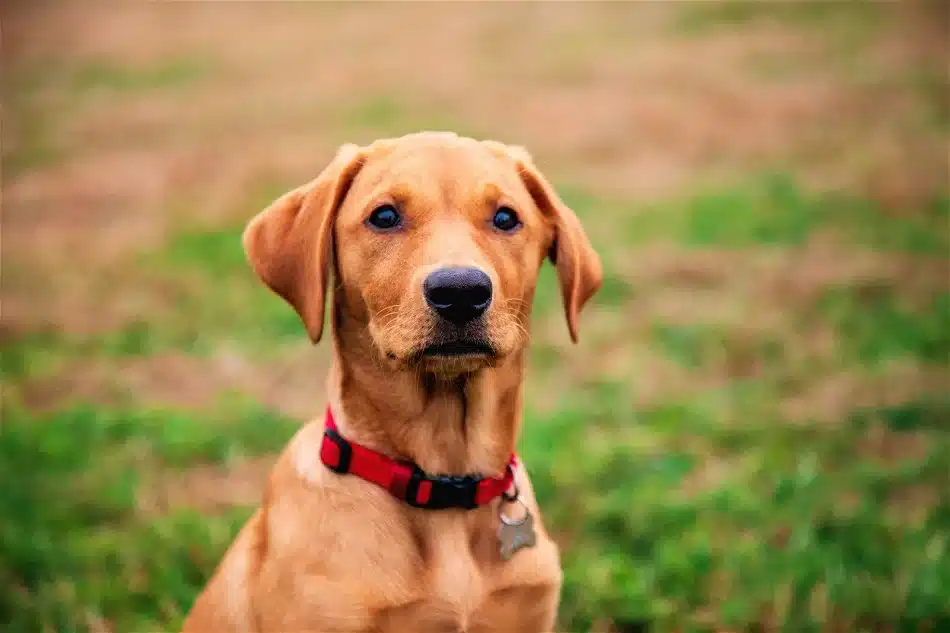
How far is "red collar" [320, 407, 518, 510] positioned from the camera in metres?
3.25

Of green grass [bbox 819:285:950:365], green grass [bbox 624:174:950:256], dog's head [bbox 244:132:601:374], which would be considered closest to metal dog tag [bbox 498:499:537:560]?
dog's head [bbox 244:132:601:374]

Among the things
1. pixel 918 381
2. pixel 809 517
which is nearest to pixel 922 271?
pixel 918 381

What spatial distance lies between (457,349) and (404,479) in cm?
47

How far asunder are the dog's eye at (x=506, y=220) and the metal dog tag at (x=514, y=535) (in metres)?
1.03

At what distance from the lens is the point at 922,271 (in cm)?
828

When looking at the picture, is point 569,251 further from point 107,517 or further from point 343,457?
point 107,517

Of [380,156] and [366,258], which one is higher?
[380,156]

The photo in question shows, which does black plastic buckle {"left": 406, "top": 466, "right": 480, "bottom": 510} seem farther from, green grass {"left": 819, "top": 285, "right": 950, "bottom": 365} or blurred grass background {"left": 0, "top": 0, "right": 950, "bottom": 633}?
green grass {"left": 819, "top": 285, "right": 950, "bottom": 365}

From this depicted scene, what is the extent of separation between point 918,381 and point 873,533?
1987 mm

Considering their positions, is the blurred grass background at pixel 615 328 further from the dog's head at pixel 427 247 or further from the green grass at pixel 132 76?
the dog's head at pixel 427 247

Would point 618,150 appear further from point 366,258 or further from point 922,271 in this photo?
point 366,258

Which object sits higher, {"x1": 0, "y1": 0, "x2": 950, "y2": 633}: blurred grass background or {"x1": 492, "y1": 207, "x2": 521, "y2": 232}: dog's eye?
{"x1": 492, "y1": 207, "x2": 521, "y2": 232}: dog's eye

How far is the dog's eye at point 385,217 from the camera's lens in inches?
137

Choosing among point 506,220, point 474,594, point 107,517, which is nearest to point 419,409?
point 474,594
